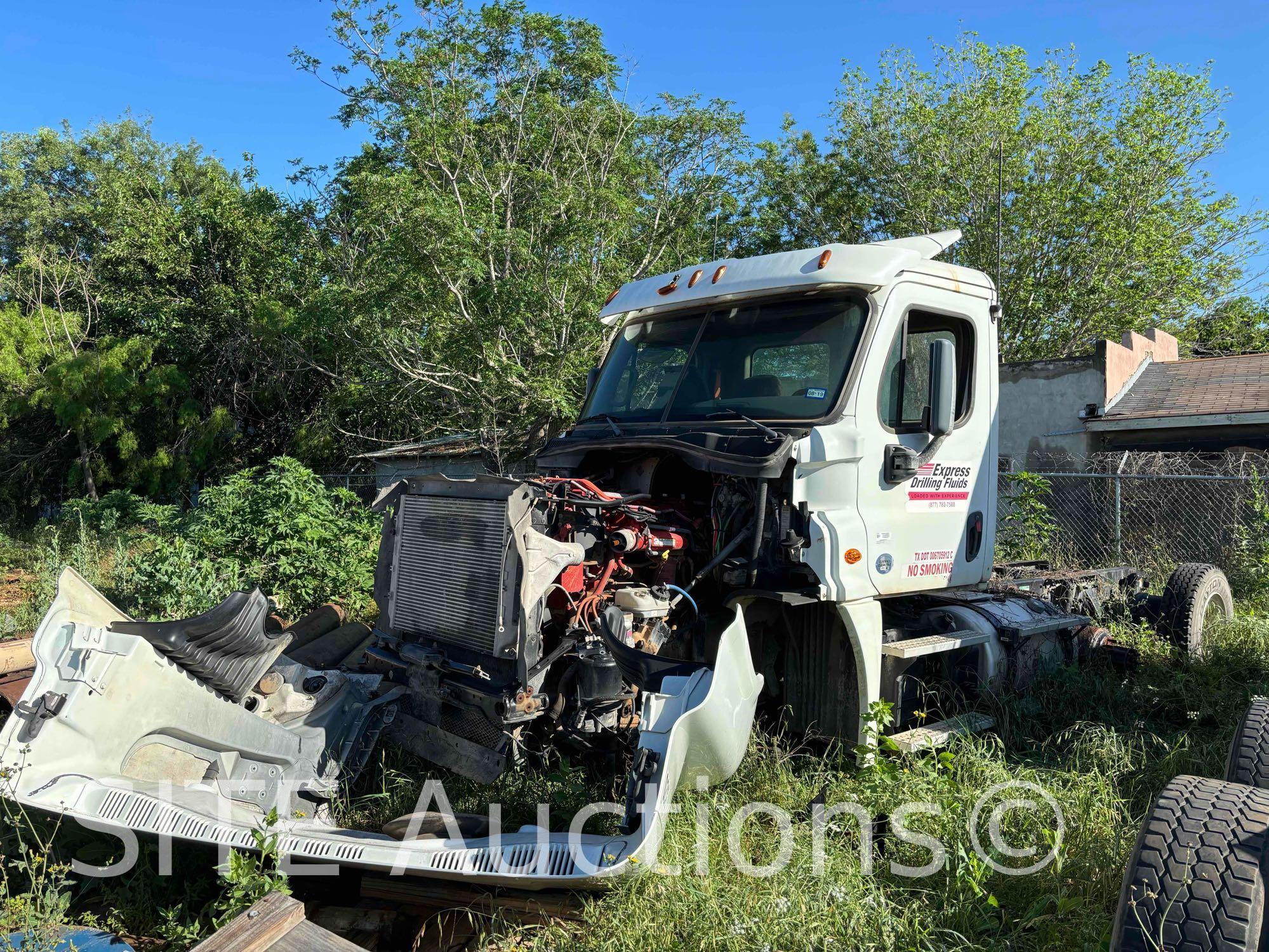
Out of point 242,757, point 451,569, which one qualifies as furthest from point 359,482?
point 451,569

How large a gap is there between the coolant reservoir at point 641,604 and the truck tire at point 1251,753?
7.75 feet

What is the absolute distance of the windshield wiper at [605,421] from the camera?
513 cm

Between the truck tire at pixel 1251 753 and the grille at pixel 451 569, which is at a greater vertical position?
the grille at pixel 451 569

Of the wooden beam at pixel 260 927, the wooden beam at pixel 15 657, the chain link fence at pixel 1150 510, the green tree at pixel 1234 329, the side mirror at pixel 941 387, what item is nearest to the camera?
the wooden beam at pixel 260 927

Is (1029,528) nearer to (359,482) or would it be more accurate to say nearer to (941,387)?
(941,387)

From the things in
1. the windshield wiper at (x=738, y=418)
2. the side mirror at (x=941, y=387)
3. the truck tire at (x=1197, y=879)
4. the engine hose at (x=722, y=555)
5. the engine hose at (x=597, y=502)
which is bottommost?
the truck tire at (x=1197, y=879)

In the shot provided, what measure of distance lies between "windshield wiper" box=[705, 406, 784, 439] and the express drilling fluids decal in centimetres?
96

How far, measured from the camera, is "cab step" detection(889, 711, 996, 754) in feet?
14.9

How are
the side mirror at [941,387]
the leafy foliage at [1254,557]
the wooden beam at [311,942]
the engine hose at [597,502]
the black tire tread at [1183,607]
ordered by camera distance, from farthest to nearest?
the leafy foliage at [1254,557] → the black tire tread at [1183,607] → the side mirror at [941,387] → the engine hose at [597,502] → the wooden beam at [311,942]

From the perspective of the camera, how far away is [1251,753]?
3.46 metres

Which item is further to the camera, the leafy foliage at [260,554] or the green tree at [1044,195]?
the green tree at [1044,195]

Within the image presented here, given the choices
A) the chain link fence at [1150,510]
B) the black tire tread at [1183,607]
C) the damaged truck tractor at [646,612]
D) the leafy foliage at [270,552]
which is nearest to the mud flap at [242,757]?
the damaged truck tractor at [646,612]

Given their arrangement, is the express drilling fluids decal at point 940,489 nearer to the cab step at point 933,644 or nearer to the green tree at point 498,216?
the cab step at point 933,644

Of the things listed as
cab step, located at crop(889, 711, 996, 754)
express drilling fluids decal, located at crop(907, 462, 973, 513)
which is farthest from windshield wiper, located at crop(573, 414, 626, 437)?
cab step, located at crop(889, 711, 996, 754)
